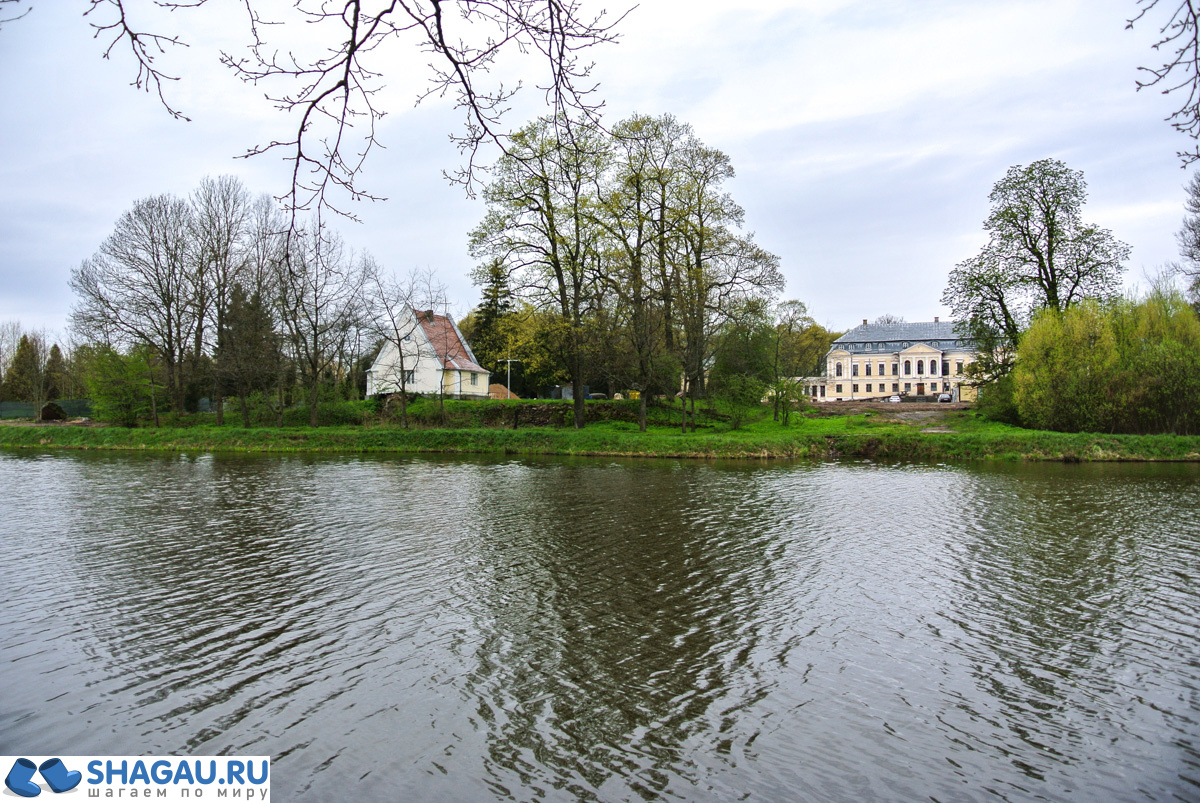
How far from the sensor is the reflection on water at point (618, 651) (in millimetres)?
4648

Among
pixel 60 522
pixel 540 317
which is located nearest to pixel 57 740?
pixel 60 522

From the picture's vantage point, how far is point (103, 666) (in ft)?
20.0

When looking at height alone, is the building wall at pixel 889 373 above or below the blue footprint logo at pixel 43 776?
above

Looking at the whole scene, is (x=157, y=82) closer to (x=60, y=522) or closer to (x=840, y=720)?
(x=840, y=720)

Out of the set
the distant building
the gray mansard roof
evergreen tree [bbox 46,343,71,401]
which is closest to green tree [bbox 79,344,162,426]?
evergreen tree [bbox 46,343,71,401]

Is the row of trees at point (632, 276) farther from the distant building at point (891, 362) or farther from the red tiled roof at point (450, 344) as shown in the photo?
the distant building at point (891, 362)

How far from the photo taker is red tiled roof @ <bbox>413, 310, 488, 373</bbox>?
49.7 m

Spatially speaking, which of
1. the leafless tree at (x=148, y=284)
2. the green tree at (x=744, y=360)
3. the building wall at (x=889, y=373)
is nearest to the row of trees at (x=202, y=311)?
the leafless tree at (x=148, y=284)

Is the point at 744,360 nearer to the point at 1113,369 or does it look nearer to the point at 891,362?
the point at 1113,369

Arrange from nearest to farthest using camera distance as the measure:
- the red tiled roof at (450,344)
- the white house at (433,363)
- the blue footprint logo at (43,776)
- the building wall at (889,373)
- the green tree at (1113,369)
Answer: the blue footprint logo at (43,776)
the green tree at (1113,369)
the white house at (433,363)
the red tiled roof at (450,344)
the building wall at (889,373)

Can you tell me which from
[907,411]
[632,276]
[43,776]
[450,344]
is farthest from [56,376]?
[43,776]

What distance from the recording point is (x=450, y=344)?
167 ft

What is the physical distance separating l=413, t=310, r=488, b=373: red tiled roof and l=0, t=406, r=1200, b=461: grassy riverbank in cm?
1323

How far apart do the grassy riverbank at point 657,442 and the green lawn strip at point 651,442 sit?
0.04 meters
